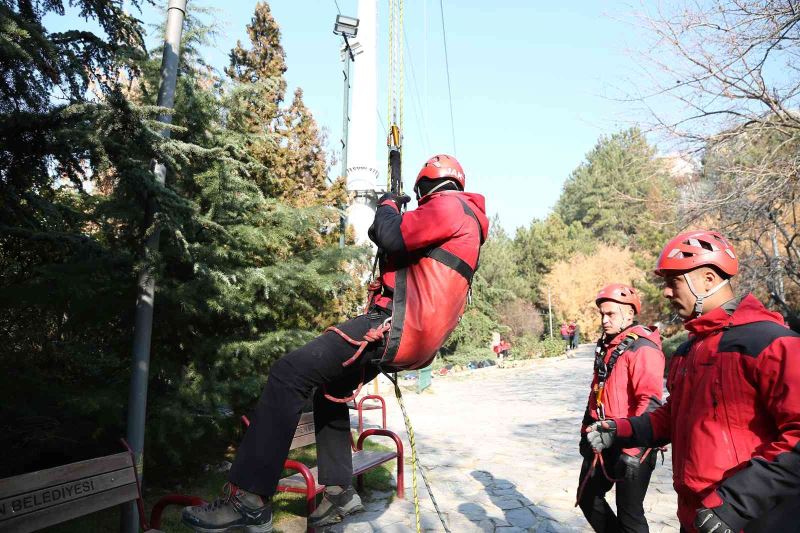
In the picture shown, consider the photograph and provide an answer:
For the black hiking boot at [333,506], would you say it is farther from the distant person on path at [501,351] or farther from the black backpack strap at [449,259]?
the distant person on path at [501,351]

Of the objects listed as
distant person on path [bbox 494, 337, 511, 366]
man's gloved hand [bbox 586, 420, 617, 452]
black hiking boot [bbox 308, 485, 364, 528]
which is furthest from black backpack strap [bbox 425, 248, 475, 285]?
distant person on path [bbox 494, 337, 511, 366]

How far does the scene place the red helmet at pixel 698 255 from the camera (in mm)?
2611

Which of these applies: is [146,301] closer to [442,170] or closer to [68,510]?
[68,510]

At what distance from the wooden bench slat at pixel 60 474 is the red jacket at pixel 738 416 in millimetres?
3698

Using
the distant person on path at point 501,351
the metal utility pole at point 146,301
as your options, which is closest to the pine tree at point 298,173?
the metal utility pole at point 146,301

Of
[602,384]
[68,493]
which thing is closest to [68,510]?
[68,493]

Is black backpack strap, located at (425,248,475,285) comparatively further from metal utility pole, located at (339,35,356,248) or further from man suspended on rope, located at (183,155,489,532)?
metal utility pole, located at (339,35,356,248)

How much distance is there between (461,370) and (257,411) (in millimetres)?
26779

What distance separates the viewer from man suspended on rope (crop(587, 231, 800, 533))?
6.66ft

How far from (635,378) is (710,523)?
2.16 meters

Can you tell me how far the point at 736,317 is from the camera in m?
2.40

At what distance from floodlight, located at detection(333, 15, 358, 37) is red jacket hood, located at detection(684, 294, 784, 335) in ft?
50.9

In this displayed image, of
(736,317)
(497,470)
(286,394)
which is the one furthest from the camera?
(497,470)

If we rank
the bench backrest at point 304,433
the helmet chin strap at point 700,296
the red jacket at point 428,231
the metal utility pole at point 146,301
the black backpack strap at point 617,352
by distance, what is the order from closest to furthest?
the helmet chin strap at point 700,296
the red jacket at point 428,231
the black backpack strap at point 617,352
the metal utility pole at point 146,301
the bench backrest at point 304,433
